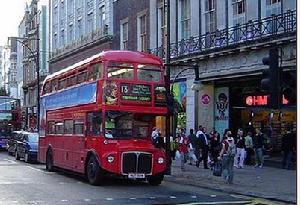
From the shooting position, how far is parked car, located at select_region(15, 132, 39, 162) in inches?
1272

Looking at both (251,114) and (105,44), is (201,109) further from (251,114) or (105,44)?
(105,44)

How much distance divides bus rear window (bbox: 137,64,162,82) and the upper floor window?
17.6 meters

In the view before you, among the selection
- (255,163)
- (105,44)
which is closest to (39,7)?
(105,44)

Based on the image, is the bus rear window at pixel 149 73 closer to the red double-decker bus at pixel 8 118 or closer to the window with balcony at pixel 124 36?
the window with balcony at pixel 124 36

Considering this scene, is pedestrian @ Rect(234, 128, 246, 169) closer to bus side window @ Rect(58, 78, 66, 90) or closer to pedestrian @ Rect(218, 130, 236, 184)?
pedestrian @ Rect(218, 130, 236, 184)

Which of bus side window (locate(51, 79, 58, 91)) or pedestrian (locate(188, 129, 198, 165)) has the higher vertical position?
bus side window (locate(51, 79, 58, 91))

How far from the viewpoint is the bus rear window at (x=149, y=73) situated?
20.9m

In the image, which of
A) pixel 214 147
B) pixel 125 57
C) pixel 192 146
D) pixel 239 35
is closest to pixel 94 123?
pixel 125 57

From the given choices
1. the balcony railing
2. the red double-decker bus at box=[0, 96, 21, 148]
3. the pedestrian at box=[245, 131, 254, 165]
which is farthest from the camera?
the red double-decker bus at box=[0, 96, 21, 148]

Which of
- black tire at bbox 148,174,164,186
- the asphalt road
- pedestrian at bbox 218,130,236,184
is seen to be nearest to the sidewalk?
pedestrian at bbox 218,130,236,184

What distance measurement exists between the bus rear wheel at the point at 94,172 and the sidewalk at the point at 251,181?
3.22 m

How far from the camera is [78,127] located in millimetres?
22375

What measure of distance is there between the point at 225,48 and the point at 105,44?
1828 cm

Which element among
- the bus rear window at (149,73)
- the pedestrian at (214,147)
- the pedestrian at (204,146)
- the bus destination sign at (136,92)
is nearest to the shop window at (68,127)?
the bus destination sign at (136,92)
